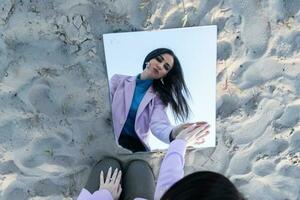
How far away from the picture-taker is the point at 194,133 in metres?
1.24

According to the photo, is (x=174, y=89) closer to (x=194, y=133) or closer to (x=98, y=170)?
(x=194, y=133)

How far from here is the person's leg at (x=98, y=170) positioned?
47.6 inches

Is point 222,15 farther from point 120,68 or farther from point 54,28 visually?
point 54,28

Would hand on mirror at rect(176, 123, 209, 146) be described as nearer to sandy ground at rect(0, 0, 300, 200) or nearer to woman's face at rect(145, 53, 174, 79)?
sandy ground at rect(0, 0, 300, 200)

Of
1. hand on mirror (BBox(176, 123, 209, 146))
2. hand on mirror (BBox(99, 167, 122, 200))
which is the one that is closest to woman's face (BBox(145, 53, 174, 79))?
hand on mirror (BBox(176, 123, 209, 146))

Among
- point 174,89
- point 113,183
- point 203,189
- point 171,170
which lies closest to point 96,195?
point 113,183

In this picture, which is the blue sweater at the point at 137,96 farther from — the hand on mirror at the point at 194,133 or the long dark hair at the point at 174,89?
the hand on mirror at the point at 194,133

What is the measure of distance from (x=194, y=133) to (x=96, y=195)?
30 centimetres

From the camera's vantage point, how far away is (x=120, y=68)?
1173mm

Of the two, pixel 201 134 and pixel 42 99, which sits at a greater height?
pixel 42 99

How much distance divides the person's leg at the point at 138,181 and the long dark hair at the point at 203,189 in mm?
370

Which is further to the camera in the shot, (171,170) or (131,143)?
(131,143)

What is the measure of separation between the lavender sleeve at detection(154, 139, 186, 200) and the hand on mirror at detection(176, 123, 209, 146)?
0.08 meters

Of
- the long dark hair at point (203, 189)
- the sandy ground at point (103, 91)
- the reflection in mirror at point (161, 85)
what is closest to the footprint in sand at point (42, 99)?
the sandy ground at point (103, 91)
